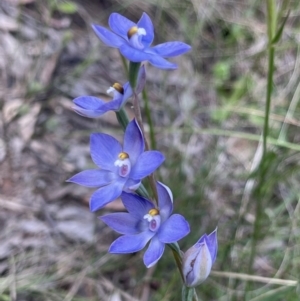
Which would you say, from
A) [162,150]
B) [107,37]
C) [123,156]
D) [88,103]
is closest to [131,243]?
[123,156]

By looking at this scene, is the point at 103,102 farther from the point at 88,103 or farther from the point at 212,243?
the point at 212,243

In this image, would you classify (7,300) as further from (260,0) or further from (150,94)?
(260,0)

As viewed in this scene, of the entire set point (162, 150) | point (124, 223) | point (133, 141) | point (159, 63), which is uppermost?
point (159, 63)

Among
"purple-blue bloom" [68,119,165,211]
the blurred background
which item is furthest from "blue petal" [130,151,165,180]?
the blurred background

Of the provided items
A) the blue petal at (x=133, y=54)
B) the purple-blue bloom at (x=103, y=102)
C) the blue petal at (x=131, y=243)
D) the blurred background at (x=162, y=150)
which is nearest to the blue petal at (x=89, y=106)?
the purple-blue bloom at (x=103, y=102)

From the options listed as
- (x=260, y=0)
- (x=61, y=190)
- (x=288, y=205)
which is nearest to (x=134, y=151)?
(x=61, y=190)

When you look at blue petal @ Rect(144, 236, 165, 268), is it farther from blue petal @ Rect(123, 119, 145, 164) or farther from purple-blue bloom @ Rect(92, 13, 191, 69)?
A: purple-blue bloom @ Rect(92, 13, 191, 69)
